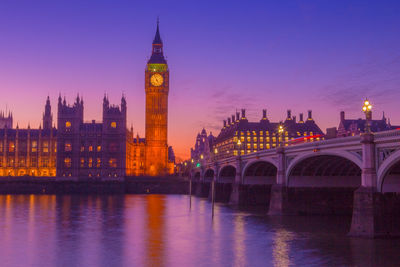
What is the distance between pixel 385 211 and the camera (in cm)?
3556

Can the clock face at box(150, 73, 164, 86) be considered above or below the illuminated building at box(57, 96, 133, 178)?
above

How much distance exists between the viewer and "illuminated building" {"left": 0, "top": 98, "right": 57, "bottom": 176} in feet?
522

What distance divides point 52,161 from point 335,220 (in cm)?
12785

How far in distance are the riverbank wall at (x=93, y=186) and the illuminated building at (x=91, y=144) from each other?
16791mm

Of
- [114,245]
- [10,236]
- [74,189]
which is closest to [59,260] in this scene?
[114,245]

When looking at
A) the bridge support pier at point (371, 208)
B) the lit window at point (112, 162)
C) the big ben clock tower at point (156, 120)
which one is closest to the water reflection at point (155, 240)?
the bridge support pier at point (371, 208)

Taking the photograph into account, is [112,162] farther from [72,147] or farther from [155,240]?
[155,240]

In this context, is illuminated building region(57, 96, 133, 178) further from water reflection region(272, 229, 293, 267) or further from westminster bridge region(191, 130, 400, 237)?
water reflection region(272, 229, 293, 267)

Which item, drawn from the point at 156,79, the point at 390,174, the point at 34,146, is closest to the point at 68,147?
the point at 34,146

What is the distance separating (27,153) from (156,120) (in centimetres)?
4744

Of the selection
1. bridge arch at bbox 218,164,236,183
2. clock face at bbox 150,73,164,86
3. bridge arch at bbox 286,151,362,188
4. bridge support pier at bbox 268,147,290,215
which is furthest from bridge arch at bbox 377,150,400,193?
clock face at bbox 150,73,164,86

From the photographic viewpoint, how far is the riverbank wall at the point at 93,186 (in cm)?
12900

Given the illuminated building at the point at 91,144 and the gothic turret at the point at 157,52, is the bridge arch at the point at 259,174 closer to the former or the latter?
the illuminated building at the point at 91,144

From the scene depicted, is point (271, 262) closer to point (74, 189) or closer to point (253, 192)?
point (253, 192)
